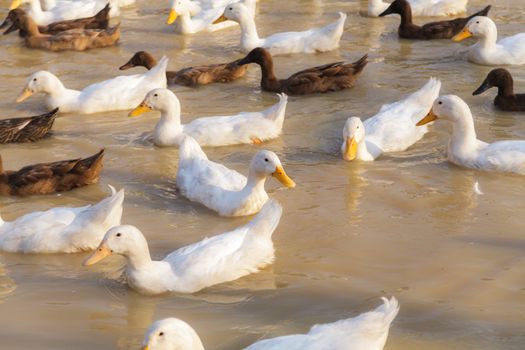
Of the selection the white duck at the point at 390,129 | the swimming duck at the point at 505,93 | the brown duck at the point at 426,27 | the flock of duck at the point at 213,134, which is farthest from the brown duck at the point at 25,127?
the brown duck at the point at 426,27

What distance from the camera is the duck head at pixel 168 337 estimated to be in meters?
5.41

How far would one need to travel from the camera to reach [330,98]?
37.2 feet

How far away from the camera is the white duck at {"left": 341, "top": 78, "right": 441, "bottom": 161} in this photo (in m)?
9.24

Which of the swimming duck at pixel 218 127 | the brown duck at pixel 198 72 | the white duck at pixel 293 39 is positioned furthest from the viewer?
the white duck at pixel 293 39

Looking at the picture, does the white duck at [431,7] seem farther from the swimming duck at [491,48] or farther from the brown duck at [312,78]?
the brown duck at [312,78]

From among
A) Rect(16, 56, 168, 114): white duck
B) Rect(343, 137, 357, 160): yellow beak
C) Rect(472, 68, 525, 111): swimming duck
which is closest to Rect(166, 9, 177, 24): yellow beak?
Rect(16, 56, 168, 114): white duck

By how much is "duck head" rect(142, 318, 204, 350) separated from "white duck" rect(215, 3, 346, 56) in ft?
26.2

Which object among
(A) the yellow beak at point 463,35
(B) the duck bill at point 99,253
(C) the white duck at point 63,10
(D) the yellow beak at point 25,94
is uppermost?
(B) the duck bill at point 99,253

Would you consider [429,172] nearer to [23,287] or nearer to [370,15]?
[23,287]

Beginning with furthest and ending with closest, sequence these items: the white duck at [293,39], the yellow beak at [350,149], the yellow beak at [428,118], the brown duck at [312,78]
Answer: the white duck at [293,39] < the brown duck at [312,78] < the yellow beak at [428,118] < the yellow beak at [350,149]

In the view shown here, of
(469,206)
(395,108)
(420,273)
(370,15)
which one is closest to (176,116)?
(395,108)

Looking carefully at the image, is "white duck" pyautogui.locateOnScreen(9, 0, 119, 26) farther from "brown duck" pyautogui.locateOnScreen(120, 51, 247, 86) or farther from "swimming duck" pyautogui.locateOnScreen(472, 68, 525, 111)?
"swimming duck" pyautogui.locateOnScreen(472, 68, 525, 111)

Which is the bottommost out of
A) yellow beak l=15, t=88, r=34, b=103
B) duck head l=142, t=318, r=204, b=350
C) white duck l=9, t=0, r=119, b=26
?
white duck l=9, t=0, r=119, b=26

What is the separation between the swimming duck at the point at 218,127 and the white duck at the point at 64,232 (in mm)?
2445
